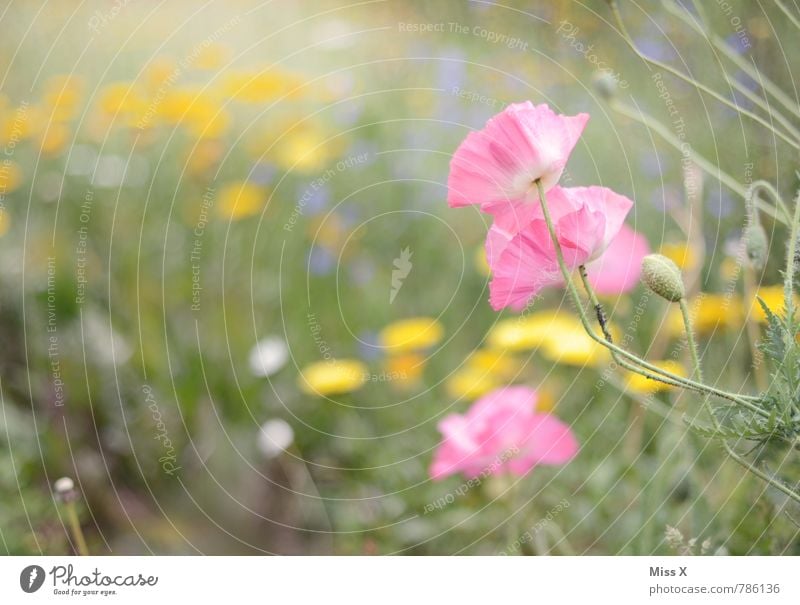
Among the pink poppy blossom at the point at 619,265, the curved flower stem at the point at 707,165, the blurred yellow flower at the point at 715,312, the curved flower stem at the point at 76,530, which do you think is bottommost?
the curved flower stem at the point at 76,530

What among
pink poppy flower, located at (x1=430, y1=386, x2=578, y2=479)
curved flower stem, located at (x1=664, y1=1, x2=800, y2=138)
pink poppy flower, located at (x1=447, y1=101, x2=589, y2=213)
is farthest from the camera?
pink poppy flower, located at (x1=430, y1=386, x2=578, y2=479)

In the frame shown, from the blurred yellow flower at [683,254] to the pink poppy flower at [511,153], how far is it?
41 centimetres

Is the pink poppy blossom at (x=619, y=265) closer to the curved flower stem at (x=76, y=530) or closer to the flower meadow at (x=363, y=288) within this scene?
the flower meadow at (x=363, y=288)

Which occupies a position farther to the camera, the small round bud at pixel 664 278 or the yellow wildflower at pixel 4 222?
the yellow wildflower at pixel 4 222

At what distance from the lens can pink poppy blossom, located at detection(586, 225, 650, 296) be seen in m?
0.77

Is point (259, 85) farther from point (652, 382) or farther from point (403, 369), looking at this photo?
point (652, 382)

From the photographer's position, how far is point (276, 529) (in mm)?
809

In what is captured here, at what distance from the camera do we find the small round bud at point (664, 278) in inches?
17.2

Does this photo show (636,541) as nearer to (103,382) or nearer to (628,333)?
(628,333)

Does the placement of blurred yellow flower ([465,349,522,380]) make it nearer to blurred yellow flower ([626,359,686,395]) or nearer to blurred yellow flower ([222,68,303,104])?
blurred yellow flower ([626,359,686,395])

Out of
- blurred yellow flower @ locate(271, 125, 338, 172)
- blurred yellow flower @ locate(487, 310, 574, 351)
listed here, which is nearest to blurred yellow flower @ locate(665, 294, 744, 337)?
blurred yellow flower @ locate(487, 310, 574, 351)

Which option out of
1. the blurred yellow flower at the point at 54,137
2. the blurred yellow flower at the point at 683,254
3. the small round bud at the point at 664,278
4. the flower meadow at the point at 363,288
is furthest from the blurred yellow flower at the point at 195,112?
the small round bud at the point at 664,278

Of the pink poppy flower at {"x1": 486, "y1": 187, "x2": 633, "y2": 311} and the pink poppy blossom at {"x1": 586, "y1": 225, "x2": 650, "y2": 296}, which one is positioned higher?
the pink poppy flower at {"x1": 486, "y1": 187, "x2": 633, "y2": 311}

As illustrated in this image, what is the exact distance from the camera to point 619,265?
80 cm
